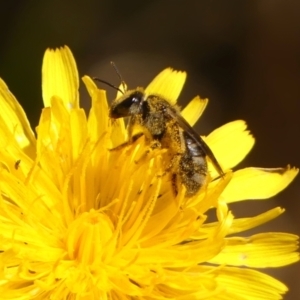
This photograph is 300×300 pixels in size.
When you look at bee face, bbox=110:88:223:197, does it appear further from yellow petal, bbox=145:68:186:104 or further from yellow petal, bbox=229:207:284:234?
yellow petal, bbox=145:68:186:104

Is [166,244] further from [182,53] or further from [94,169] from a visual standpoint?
[182,53]

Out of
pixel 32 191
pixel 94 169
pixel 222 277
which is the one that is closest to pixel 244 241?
pixel 222 277

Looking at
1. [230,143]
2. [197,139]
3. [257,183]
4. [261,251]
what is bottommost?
[261,251]

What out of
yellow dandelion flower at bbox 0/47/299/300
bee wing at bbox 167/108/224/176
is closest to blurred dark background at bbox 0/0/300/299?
yellow dandelion flower at bbox 0/47/299/300

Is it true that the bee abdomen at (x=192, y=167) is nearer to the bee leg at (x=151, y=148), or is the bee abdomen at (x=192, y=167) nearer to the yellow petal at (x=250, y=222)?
the bee leg at (x=151, y=148)

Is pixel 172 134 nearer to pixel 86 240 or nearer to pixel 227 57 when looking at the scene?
pixel 86 240

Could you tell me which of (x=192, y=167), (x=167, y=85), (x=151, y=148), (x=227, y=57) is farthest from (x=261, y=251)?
(x=227, y=57)
